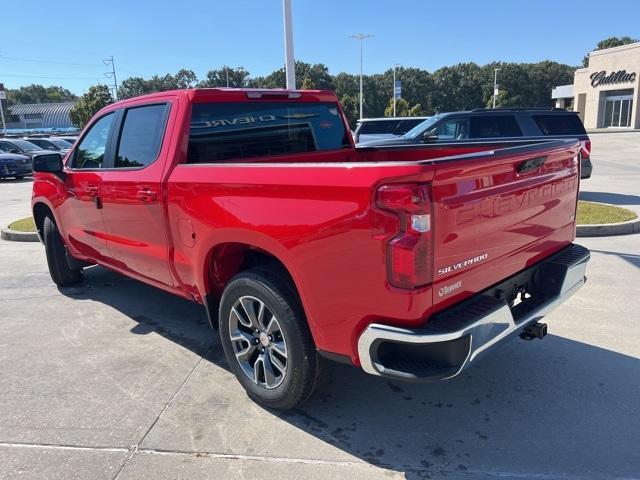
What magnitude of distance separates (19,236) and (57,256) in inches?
154

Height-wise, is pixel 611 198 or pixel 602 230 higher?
pixel 602 230

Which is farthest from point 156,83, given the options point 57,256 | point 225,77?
point 57,256

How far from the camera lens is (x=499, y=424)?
3.10 metres

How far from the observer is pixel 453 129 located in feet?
36.5

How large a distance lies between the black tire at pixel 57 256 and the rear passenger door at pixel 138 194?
1633mm

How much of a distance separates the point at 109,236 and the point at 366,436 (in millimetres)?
2890

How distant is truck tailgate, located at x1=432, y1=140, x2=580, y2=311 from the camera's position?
8.01ft

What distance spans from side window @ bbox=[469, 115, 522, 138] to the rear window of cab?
6.87 meters

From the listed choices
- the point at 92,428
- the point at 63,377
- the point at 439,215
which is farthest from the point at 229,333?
the point at 439,215

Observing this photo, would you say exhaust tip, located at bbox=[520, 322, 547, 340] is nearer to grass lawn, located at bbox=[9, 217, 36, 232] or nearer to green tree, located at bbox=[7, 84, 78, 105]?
grass lawn, located at bbox=[9, 217, 36, 232]

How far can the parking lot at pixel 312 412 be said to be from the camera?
279 centimetres

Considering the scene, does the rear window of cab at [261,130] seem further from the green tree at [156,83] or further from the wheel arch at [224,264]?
the green tree at [156,83]

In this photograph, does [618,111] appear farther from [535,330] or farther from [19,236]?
[535,330]

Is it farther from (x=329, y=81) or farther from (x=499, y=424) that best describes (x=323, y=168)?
(x=329, y=81)
